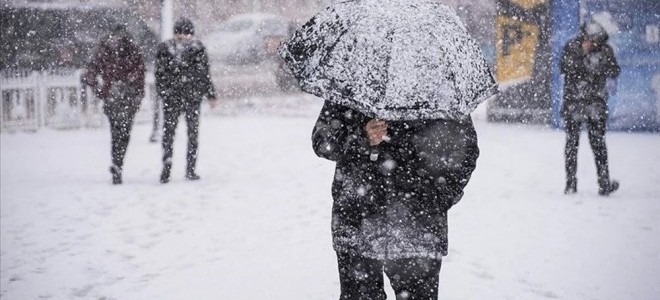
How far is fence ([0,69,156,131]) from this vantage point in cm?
1298

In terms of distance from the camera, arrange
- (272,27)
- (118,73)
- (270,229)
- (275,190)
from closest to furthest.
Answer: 1. (270,229)
2. (275,190)
3. (118,73)
4. (272,27)

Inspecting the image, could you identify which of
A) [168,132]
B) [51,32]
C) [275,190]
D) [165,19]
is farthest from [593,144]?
[51,32]

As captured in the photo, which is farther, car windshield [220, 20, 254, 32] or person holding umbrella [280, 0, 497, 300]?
car windshield [220, 20, 254, 32]

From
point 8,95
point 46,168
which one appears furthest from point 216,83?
point 46,168

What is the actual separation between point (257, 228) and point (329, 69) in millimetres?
3791

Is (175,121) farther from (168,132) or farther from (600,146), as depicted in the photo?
(600,146)

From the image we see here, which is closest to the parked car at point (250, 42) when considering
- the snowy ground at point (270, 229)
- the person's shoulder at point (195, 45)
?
the snowy ground at point (270, 229)

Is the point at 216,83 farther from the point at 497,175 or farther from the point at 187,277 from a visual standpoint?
the point at 187,277

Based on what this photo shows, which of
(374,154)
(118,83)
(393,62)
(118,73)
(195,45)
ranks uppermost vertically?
(195,45)

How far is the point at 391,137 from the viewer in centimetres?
284

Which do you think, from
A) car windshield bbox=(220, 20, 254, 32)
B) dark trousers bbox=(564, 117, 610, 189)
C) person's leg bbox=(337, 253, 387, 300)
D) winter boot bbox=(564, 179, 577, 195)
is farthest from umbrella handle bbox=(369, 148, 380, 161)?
car windshield bbox=(220, 20, 254, 32)

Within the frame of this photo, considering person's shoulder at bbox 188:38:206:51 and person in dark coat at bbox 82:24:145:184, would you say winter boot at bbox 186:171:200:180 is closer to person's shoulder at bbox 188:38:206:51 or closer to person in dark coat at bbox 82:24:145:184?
person in dark coat at bbox 82:24:145:184

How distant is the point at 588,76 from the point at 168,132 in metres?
4.64

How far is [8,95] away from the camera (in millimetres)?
13016
